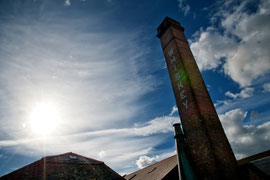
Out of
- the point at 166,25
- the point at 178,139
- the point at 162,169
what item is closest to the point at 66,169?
the point at 162,169

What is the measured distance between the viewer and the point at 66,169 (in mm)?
10883

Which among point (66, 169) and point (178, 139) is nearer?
point (178, 139)

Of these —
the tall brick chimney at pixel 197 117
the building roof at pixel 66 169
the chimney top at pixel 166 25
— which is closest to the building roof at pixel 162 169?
the building roof at pixel 66 169

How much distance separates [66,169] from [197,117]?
33.9 ft

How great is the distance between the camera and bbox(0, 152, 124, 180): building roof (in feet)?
32.0

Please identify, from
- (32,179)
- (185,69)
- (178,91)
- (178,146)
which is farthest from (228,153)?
(32,179)

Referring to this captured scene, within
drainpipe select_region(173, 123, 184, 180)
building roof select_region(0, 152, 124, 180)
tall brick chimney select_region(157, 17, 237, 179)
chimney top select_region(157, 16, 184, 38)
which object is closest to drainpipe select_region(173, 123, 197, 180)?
drainpipe select_region(173, 123, 184, 180)

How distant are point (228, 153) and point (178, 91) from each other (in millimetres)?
3829

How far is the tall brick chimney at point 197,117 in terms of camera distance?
5.97 m

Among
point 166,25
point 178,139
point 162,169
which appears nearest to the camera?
point 178,139

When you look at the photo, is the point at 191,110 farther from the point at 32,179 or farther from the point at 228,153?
the point at 32,179

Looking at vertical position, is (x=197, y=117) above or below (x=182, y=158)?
above

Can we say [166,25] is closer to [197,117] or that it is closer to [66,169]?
[197,117]

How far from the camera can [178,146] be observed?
23.0 ft
